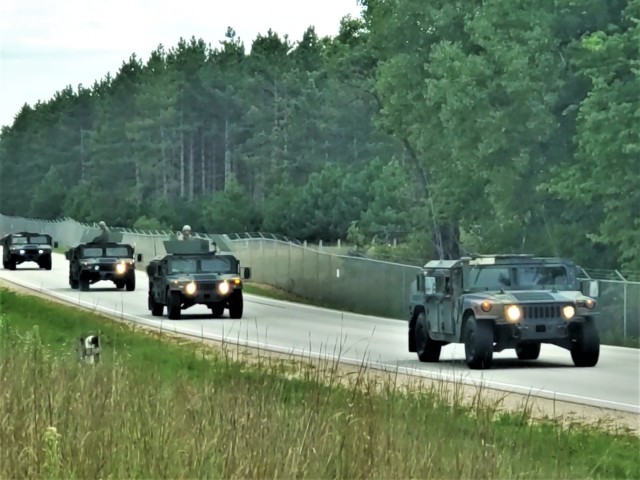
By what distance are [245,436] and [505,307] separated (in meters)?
13.1

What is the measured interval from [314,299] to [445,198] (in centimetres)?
762

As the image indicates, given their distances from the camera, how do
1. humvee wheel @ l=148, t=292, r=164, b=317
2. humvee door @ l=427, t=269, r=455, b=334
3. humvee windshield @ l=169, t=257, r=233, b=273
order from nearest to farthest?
humvee door @ l=427, t=269, r=455, b=334 < humvee windshield @ l=169, t=257, r=233, b=273 < humvee wheel @ l=148, t=292, r=164, b=317

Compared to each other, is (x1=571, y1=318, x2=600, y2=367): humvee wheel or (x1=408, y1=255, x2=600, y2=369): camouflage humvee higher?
(x1=408, y1=255, x2=600, y2=369): camouflage humvee

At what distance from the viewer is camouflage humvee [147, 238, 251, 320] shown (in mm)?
40094

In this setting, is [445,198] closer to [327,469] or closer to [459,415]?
[459,415]

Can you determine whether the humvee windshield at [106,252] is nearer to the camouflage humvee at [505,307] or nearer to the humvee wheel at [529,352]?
the humvee wheel at [529,352]

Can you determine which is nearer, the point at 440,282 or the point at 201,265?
the point at 440,282

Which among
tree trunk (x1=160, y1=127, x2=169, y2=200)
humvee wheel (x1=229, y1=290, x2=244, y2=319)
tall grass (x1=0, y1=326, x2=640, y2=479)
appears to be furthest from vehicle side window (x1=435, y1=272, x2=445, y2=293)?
tree trunk (x1=160, y1=127, x2=169, y2=200)

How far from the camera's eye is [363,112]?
12050cm

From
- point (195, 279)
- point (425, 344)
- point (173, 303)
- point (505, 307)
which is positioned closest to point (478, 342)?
point (505, 307)

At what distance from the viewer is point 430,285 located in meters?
25.5

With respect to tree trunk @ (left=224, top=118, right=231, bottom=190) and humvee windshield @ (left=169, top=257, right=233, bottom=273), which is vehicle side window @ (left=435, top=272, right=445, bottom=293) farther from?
tree trunk @ (left=224, top=118, right=231, bottom=190)

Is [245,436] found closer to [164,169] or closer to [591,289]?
[591,289]

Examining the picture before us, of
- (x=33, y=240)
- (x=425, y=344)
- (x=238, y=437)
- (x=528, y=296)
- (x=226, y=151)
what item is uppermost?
(x=226, y=151)
